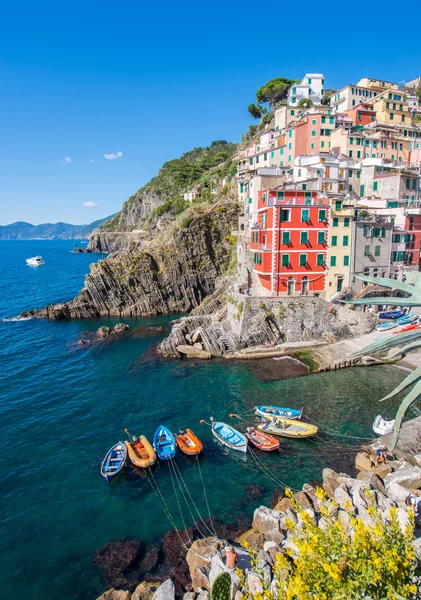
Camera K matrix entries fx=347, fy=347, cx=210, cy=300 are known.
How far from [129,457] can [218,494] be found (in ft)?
21.5

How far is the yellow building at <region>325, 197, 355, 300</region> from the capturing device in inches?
1549

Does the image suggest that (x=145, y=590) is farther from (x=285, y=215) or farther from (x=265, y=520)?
(x=285, y=215)

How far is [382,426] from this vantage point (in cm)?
2433

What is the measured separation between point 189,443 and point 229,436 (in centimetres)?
283

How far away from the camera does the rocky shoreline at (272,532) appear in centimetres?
1278

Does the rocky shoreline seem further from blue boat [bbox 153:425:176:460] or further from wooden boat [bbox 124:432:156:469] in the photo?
blue boat [bbox 153:425:176:460]

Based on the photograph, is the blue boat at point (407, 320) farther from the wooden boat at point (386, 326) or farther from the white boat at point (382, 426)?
the white boat at point (382, 426)

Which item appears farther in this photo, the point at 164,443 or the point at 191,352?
the point at 191,352

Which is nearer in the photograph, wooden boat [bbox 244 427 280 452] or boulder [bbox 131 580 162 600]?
boulder [bbox 131 580 162 600]

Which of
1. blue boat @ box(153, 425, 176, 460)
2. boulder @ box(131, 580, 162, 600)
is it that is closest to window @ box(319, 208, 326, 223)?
blue boat @ box(153, 425, 176, 460)

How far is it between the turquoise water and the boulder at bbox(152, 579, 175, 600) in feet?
11.1

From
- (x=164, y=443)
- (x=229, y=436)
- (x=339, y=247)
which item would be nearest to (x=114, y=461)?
(x=164, y=443)

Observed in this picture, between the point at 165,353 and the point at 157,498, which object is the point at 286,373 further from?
the point at 157,498

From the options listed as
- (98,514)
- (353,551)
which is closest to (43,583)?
(98,514)
